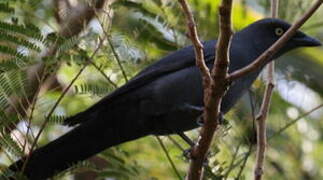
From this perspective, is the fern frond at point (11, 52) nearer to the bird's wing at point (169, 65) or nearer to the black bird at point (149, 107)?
the black bird at point (149, 107)

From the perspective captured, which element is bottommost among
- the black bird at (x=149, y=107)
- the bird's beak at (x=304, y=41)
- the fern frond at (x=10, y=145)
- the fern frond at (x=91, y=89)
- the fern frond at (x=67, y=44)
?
the bird's beak at (x=304, y=41)

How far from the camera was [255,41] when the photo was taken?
5.71 metres

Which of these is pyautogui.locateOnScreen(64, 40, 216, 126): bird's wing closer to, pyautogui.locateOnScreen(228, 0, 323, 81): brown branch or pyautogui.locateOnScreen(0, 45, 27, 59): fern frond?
pyautogui.locateOnScreen(0, 45, 27, 59): fern frond

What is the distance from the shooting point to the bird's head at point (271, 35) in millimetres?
5594

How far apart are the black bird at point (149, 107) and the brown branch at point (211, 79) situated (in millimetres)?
1067

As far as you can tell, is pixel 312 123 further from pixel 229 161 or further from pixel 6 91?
pixel 6 91

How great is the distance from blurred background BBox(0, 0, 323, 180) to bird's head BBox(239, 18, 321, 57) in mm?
264

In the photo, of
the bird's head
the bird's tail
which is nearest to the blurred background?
the bird's tail

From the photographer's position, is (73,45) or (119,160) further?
(119,160)

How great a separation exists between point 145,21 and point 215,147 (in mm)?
1211

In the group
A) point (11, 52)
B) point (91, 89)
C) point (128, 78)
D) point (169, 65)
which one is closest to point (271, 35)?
point (169, 65)

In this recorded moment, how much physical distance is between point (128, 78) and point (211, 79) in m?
1.95

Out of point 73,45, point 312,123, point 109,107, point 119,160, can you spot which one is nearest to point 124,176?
point 119,160

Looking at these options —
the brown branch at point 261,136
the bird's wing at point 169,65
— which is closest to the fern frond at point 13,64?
the bird's wing at point 169,65
